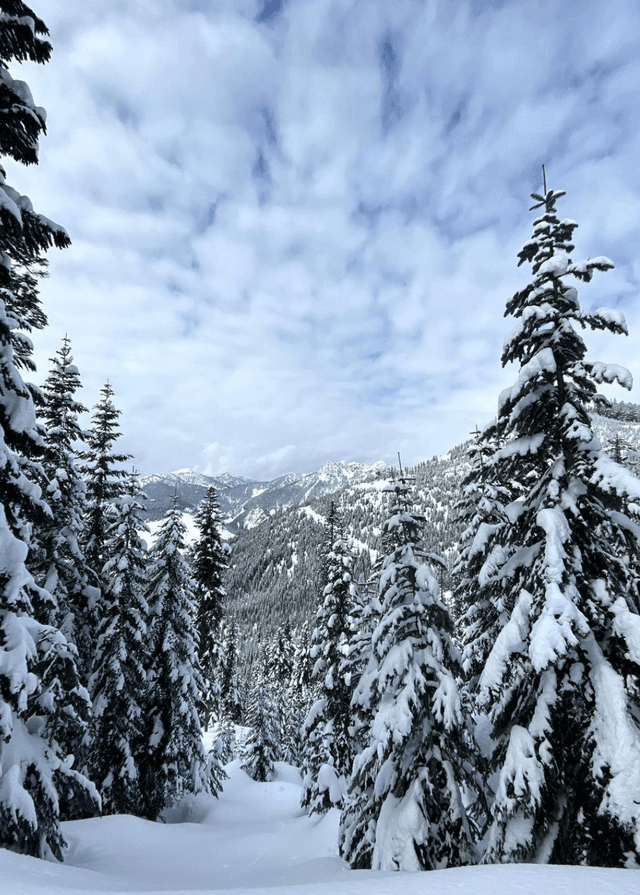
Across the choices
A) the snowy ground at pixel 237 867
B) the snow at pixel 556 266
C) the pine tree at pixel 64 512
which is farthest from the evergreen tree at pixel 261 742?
the snow at pixel 556 266

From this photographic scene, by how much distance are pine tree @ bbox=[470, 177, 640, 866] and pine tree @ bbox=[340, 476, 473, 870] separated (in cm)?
234

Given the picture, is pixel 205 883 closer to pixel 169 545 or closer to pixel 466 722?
pixel 466 722

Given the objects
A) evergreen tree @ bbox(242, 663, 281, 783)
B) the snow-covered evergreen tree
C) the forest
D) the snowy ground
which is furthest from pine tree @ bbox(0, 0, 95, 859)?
evergreen tree @ bbox(242, 663, 281, 783)

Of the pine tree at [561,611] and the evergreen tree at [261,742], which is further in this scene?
the evergreen tree at [261,742]

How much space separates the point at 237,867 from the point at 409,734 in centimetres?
1040

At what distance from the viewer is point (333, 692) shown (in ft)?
69.2

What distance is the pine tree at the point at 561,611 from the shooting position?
283 inches

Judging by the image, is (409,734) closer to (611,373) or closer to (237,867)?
(611,373)

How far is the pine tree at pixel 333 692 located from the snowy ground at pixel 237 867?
1.27 meters

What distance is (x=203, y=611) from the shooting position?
92.6ft

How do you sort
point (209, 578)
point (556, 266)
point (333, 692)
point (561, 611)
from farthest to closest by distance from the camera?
point (209, 578)
point (333, 692)
point (556, 266)
point (561, 611)

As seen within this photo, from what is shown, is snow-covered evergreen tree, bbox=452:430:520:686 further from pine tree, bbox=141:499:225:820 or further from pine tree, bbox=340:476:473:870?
pine tree, bbox=141:499:225:820

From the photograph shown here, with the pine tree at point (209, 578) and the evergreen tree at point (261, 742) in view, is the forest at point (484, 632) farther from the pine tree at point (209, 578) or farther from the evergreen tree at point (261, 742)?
the evergreen tree at point (261, 742)

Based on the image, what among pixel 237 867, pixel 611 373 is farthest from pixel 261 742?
pixel 611 373
